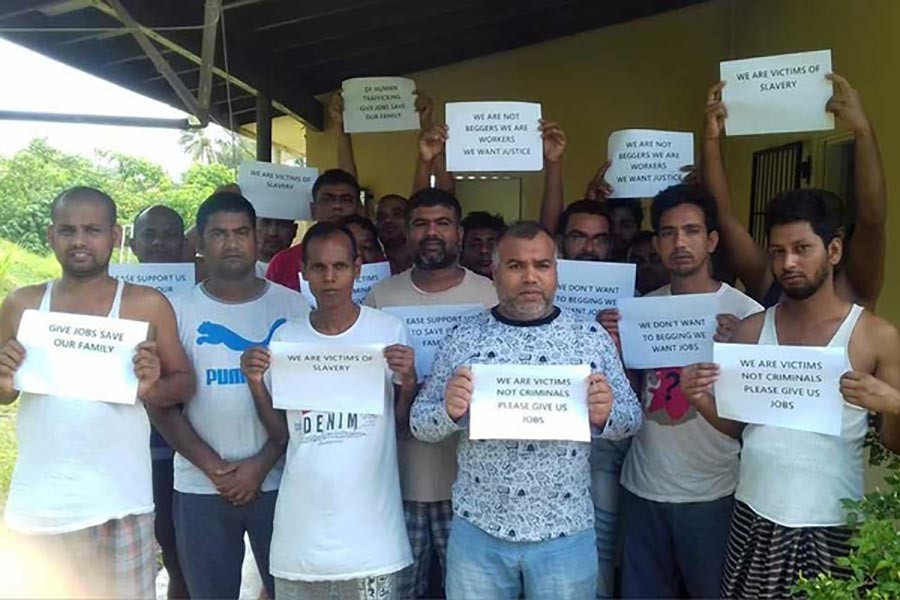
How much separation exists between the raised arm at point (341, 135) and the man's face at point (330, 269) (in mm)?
1571

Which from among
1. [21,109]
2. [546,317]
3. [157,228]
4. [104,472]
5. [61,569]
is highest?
[21,109]

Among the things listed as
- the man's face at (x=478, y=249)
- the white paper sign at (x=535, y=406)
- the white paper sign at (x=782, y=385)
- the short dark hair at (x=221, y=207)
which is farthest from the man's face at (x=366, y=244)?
the white paper sign at (x=782, y=385)

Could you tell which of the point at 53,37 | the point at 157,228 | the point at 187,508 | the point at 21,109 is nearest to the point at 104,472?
the point at 187,508

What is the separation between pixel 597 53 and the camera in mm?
8461

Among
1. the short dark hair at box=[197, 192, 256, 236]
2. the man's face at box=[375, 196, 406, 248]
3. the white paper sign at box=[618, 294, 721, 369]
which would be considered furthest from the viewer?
the man's face at box=[375, 196, 406, 248]

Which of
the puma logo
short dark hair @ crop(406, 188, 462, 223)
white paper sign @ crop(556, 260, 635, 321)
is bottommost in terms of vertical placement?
the puma logo

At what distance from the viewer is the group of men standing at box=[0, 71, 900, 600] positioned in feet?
7.42

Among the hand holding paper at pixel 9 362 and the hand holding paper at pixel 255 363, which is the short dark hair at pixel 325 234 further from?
the hand holding paper at pixel 9 362

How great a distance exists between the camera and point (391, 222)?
13.6 ft

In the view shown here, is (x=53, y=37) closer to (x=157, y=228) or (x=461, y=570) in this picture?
(x=157, y=228)

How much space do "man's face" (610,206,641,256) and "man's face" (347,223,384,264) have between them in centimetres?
107

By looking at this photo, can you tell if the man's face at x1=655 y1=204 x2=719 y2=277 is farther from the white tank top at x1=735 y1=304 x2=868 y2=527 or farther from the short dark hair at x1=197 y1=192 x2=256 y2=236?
the short dark hair at x1=197 y1=192 x2=256 y2=236

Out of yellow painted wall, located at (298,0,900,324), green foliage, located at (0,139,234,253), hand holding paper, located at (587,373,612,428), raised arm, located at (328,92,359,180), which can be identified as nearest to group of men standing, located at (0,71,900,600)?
hand holding paper, located at (587,373,612,428)

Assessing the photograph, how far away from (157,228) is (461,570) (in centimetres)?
237
